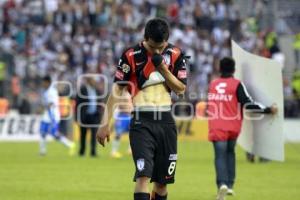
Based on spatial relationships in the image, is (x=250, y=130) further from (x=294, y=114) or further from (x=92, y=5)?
(x=92, y=5)

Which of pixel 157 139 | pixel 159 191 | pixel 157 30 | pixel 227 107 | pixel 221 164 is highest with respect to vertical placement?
pixel 157 30

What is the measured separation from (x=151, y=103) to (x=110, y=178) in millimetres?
8095

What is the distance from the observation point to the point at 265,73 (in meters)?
16.9

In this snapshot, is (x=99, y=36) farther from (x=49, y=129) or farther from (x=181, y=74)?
(x=181, y=74)

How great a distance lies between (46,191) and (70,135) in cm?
1830

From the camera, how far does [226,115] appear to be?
15.3 meters

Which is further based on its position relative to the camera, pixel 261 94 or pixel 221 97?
pixel 261 94

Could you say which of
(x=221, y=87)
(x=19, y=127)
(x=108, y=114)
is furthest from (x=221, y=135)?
(x=19, y=127)

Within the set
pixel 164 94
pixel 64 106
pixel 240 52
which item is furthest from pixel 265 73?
pixel 64 106

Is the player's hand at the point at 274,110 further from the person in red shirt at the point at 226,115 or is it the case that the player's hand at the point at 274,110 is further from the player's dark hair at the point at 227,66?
the player's dark hair at the point at 227,66

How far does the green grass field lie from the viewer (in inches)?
608

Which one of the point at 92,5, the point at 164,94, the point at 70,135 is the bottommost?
the point at 70,135

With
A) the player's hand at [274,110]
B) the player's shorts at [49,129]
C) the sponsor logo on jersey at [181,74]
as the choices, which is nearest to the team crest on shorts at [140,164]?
the sponsor logo on jersey at [181,74]

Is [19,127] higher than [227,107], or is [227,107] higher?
[227,107]
